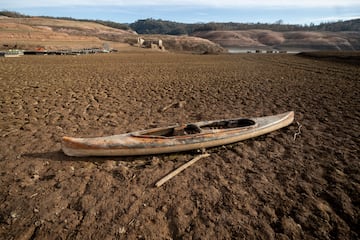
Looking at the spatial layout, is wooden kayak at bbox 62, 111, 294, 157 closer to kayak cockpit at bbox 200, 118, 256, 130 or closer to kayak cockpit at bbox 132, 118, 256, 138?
kayak cockpit at bbox 132, 118, 256, 138

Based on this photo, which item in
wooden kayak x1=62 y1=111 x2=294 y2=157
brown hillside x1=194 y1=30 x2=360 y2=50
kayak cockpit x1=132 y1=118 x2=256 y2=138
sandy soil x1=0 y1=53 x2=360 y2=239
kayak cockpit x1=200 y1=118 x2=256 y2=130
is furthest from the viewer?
brown hillside x1=194 y1=30 x2=360 y2=50

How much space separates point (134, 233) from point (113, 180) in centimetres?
142

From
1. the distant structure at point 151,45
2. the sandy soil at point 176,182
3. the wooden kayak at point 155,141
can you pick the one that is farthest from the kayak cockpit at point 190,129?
the distant structure at point 151,45

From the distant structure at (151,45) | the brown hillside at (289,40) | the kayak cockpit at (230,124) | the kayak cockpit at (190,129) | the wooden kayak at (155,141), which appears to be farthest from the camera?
the brown hillside at (289,40)

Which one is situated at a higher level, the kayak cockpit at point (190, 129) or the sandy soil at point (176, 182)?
the kayak cockpit at point (190, 129)

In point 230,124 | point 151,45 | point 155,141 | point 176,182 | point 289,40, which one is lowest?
point 176,182

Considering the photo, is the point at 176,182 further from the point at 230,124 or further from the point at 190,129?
the point at 230,124

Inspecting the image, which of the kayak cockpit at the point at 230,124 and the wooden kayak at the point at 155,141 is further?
the kayak cockpit at the point at 230,124

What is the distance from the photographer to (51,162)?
17.0ft

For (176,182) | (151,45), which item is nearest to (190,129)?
(176,182)

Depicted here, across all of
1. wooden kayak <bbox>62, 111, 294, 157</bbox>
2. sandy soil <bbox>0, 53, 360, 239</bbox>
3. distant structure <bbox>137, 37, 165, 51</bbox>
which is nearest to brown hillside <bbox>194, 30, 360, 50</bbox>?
distant structure <bbox>137, 37, 165, 51</bbox>

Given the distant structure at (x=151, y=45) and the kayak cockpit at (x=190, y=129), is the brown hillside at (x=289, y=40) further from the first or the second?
the kayak cockpit at (x=190, y=129)

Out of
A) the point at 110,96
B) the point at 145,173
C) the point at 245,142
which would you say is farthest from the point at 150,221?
the point at 110,96

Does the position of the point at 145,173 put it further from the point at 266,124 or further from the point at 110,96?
the point at 110,96
